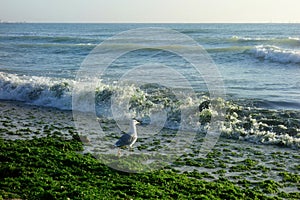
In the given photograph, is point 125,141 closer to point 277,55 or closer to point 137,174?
point 137,174

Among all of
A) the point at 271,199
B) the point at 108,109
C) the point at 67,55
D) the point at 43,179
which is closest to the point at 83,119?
the point at 108,109

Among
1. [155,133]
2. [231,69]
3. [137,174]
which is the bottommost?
[155,133]

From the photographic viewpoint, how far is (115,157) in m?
11.7

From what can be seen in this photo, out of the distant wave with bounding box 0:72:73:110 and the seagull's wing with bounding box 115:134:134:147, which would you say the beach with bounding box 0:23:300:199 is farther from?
the seagull's wing with bounding box 115:134:134:147

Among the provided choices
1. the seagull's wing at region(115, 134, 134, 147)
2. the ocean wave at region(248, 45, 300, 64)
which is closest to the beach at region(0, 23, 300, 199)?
the seagull's wing at region(115, 134, 134, 147)

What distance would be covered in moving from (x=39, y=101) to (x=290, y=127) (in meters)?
12.8

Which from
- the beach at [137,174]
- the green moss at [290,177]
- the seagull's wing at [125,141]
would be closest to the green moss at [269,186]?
the beach at [137,174]

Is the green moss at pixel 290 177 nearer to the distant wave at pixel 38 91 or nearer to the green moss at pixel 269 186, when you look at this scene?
the green moss at pixel 269 186

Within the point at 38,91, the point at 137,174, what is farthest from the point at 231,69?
the point at 137,174

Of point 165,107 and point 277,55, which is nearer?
point 165,107

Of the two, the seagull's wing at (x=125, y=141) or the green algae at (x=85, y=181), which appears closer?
the green algae at (x=85, y=181)

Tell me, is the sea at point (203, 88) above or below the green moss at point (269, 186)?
above

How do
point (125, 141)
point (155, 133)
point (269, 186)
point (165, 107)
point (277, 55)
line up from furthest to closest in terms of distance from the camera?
point (277, 55)
point (165, 107)
point (155, 133)
point (125, 141)
point (269, 186)

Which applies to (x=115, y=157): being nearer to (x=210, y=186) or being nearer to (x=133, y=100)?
(x=210, y=186)
